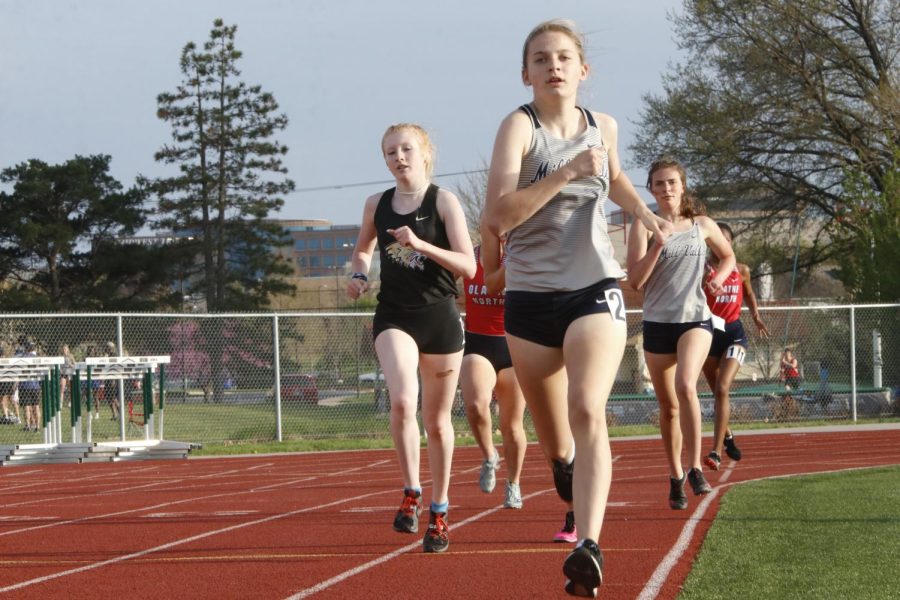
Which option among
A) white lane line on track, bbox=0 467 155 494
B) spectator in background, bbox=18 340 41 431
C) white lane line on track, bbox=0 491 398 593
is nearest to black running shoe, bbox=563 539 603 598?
white lane line on track, bbox=0 491 398 593

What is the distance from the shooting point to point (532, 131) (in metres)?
4.73

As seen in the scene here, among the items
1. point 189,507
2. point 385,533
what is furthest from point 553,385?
point 189,507

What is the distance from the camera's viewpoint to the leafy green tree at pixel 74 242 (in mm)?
44875

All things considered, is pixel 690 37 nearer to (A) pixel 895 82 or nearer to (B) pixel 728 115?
(B) pixel 728 115

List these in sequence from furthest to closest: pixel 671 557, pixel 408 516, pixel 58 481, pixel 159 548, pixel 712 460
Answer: pixel 58 481 → pixel 712 460 → pixel 159 548 → pixel 408 516 → pixel 671 557

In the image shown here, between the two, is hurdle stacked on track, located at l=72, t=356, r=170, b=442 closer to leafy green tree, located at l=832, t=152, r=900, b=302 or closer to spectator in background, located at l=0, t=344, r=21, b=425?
spectator in background, located at l=0, t=344, r=21, b=425

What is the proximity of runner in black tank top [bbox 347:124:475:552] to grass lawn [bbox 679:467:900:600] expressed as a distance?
1.51 meters

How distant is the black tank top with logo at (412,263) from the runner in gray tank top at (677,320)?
6.54 feet

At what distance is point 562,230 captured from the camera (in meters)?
4.68

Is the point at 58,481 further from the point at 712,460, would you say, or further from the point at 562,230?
the point at 562,230

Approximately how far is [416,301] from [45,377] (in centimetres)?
1210

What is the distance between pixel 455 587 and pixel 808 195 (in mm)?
32759

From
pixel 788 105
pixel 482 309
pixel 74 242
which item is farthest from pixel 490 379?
pixel 74 242

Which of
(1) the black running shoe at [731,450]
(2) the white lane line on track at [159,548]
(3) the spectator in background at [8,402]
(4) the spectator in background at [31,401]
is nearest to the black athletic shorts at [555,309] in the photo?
(2) the white lane line on track at [159,548]
